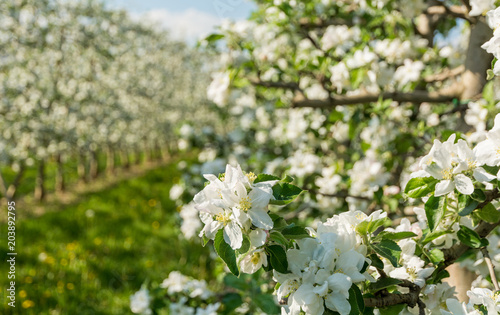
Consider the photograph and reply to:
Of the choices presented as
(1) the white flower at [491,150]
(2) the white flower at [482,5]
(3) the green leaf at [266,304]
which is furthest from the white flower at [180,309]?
(2) the white flower at [482,5]

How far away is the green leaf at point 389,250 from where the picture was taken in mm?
857

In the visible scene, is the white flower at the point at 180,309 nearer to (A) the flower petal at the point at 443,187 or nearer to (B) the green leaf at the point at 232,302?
(B) the green leaf at the point at 232,302

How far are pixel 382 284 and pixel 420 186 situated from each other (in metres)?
0.25

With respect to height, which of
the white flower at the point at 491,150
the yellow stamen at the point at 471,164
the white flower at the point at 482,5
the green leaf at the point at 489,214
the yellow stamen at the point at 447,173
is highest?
the white flower at the point at 482,5

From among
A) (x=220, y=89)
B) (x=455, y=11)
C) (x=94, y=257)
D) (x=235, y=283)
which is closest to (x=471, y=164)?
(x=235, y=283)

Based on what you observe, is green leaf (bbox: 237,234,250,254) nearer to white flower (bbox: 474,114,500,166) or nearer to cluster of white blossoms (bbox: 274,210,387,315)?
→ cluster of white blossoms (bbox: 274,210,387,315)

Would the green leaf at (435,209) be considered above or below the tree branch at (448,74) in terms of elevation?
below

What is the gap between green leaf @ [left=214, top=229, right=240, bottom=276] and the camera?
81 cm

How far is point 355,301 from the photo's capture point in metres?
0.80

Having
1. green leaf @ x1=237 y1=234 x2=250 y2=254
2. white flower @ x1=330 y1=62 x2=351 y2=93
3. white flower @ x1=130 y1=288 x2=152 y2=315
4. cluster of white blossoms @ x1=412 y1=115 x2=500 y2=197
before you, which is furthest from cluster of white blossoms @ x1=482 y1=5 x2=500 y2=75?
white flower @ x1=130 y1=288 x2=152 y2=315

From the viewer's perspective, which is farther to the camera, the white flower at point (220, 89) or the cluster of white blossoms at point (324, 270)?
the white flower at point (220, 89)

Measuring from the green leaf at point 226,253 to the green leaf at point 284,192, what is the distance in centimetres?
13

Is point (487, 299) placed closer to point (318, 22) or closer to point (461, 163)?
point (461, 163)

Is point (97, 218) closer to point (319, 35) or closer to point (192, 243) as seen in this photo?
point (192, 243)
